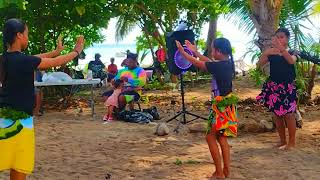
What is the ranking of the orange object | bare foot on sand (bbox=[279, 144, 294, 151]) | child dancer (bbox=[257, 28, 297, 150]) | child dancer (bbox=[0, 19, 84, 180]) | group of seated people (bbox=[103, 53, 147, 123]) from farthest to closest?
1. the orange object
2. group of seated people (bbox=[103, 53, 147, 123])
3. bare foot on sand (bbox=[279, 144, 294, 151])
4. child dancer (bbox=[257, 28, 297, 150])
5. child dancer (bbox=[0, 19, 84, 180])

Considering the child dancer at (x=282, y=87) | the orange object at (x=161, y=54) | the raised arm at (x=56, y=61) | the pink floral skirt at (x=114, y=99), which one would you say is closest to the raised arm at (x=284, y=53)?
the child dancer at (x=282, y=87)

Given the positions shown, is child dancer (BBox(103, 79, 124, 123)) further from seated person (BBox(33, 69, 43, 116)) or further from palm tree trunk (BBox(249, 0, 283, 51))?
palm tree trunk (BBox(249, 0, 283, 51))

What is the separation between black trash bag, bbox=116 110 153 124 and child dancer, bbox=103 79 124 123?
16 centimetres

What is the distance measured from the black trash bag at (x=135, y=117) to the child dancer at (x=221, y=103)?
11.7 ft

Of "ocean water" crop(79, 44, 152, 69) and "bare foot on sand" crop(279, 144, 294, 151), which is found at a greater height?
"ocean water" crop(79, 44, 152, 69)

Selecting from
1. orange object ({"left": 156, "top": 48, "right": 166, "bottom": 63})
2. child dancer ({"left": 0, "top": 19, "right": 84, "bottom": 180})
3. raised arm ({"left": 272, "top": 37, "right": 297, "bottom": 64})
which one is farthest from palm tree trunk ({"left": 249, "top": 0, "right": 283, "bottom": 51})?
orange object ({"left": 156, "top": 48, "right": 166, "bottom": 63})

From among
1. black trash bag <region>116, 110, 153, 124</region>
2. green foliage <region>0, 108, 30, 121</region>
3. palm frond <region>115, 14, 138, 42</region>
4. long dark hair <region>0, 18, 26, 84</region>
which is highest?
palm frond <region>115, 14, 138, 42</region>

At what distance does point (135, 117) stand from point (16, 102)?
4940 millimetres

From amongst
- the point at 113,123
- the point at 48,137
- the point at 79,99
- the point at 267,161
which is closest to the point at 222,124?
the point at 267,161

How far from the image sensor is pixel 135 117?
8430 mm

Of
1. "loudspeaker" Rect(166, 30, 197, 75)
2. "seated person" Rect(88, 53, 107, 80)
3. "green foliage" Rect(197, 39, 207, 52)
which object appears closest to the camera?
"loudspeaker" Rect(166, 30, 197, 75)

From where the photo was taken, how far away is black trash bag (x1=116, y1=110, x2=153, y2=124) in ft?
27.5

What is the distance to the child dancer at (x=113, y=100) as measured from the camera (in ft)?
28.3

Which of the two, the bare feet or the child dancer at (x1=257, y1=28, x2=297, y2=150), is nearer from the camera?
the bare feet
